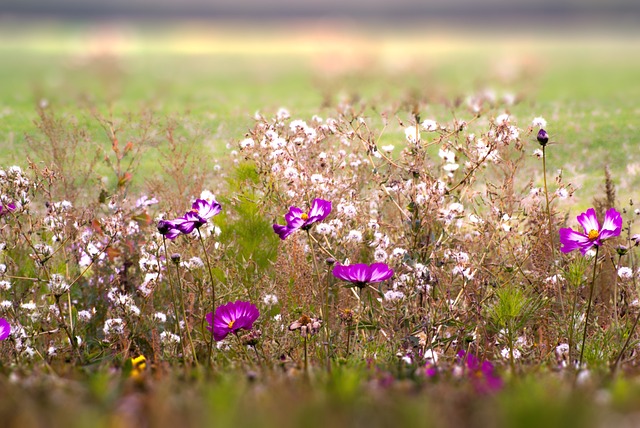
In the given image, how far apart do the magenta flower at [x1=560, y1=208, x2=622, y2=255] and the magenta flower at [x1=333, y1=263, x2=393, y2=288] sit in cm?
71

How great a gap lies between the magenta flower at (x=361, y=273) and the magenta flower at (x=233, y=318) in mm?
388

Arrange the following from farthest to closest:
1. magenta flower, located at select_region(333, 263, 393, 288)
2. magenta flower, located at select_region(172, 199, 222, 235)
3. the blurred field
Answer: the blurred field → magenta flower, located at select_region(172, 199, 222, 235) → magenta flower, located at select_region(333, 263, 393, 288)

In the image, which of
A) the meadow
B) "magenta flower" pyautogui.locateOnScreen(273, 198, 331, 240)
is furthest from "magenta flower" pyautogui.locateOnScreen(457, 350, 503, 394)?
"magenta flower" pyautogui.locateOnScreen(273, 198, 331, 240)

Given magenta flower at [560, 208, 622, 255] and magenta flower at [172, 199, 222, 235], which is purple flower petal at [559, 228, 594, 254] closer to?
magenta flower at [560, 208, 622, 255]

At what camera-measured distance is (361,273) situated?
2613 millimetres

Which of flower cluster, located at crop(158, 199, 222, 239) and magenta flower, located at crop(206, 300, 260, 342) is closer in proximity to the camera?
flower cluster, located at crop(158, 199, 222, 239)

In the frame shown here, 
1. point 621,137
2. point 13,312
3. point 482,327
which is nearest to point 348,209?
point 482,327

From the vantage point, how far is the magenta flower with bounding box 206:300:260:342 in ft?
9.07

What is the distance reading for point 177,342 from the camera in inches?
133

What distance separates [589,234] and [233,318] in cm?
134

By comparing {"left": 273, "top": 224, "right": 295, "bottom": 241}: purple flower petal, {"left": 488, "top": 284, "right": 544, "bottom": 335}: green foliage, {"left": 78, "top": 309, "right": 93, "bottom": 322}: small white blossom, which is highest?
{"left": 78, "top": 309, "right": 93, "bottom": 322}: small white blossom

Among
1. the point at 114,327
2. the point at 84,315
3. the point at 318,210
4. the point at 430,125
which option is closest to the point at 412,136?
the point at 430,125

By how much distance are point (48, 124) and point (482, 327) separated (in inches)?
98.4

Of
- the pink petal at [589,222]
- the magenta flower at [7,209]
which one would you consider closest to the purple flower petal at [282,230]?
the pink petal at [589,222]
